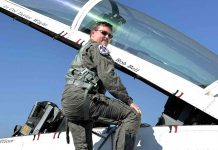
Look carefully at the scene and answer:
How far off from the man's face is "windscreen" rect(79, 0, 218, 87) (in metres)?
1.02

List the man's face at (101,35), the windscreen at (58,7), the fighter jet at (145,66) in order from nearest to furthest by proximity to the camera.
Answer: the man's face at (101,35) → the fighter jet at (145,66) → the windscreen at (58,7)

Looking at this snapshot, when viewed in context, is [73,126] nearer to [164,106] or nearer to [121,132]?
[121,132]

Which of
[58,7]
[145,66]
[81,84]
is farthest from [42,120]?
[81,84]

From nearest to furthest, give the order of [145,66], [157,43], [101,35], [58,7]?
[101,35] → [145,66] → [157,43] → [58,7]

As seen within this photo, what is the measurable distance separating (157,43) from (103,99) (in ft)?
5.47

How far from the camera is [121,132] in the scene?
4.89m

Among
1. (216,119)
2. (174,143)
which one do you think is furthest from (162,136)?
(216,119)

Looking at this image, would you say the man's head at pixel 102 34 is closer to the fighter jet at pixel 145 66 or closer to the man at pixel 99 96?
the man at pixel 99 96

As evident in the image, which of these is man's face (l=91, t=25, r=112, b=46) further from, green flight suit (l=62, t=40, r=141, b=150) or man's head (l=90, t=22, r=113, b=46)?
green flight suit (l=62, t=40, r=141, b=150)

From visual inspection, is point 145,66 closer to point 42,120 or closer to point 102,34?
point 102,34

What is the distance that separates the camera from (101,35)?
5137mm

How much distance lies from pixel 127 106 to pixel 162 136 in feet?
2.31

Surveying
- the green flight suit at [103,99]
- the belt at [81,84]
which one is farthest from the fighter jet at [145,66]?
the belt at [81,84]

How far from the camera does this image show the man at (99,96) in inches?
188
